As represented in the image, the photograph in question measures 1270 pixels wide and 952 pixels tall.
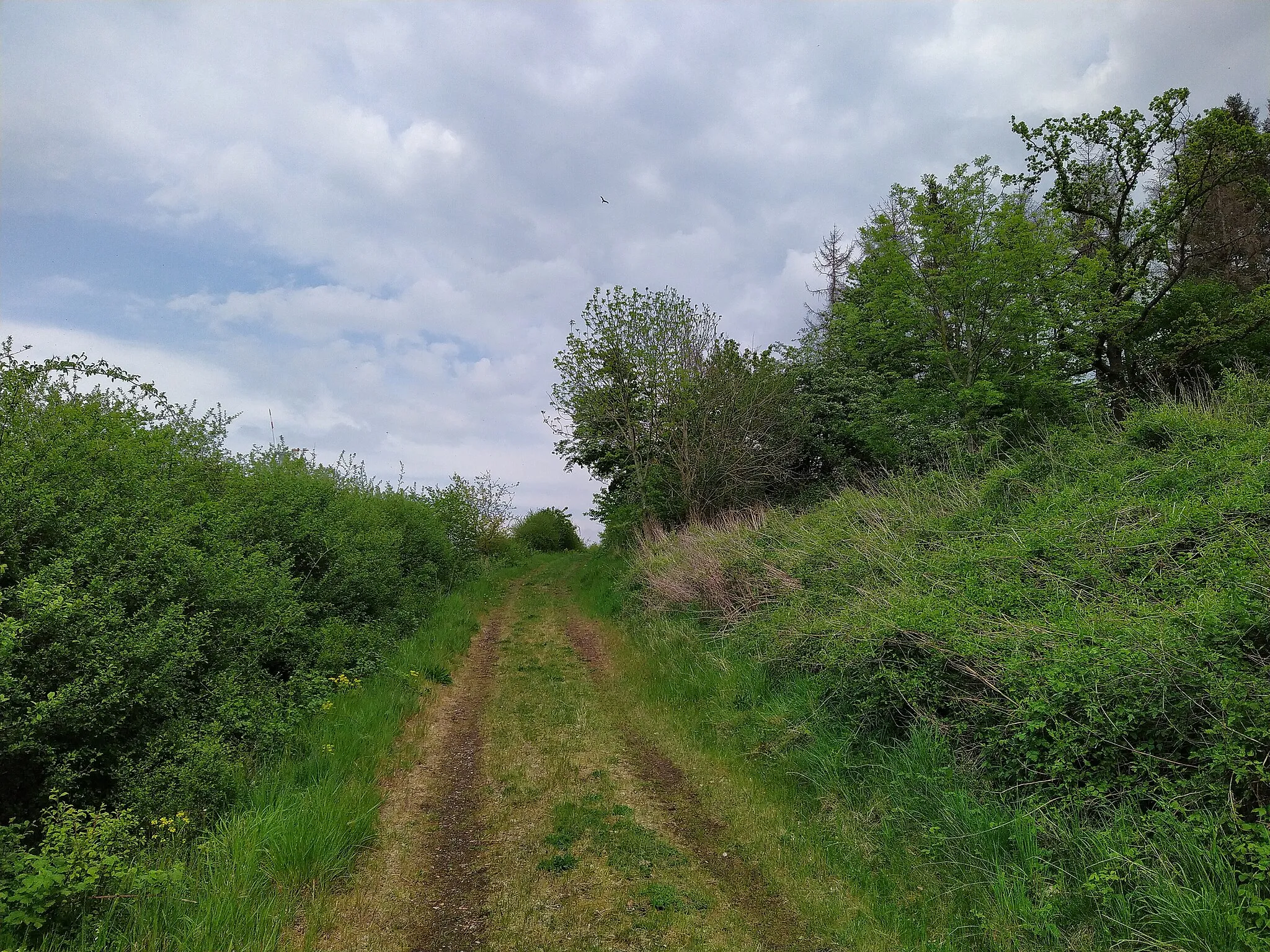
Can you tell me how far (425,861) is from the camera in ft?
15.7

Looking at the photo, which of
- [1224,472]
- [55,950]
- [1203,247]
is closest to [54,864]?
[55,950]

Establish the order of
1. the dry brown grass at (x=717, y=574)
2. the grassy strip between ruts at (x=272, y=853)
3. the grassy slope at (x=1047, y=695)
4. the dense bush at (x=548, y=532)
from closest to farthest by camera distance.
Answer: the grassy slope at (x=1047, y=695)
the grassy strip between ruts at (x=272, y=853)
the dry brown grass at (x=717, y=574)
the dense bush at (x=548, y=532)

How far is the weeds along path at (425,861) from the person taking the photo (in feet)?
12.7

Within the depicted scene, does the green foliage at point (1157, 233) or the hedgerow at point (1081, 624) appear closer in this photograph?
the hedgerow at point (1081, 624)

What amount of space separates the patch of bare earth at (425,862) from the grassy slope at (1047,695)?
9.23 feet

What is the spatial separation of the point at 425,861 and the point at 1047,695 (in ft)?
17.0

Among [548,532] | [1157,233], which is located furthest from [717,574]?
[548,532]

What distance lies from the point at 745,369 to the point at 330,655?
610 inches

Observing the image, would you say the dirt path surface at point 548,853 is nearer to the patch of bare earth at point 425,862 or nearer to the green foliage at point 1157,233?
the patch of bare earth at point 425,862

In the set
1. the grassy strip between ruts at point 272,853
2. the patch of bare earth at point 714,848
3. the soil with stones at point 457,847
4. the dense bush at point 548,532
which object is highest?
the dense bush at point 548,532

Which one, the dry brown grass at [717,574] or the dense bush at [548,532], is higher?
the dense bush at [548,532]

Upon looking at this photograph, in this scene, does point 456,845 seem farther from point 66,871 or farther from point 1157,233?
point 1157,233

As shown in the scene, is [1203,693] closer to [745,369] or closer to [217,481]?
[217,481]

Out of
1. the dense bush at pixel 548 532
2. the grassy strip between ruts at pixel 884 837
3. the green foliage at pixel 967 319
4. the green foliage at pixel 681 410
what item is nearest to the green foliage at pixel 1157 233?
the green foliage at pixel 967 319
